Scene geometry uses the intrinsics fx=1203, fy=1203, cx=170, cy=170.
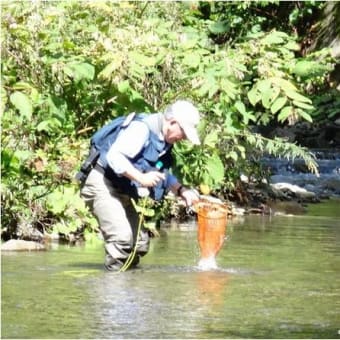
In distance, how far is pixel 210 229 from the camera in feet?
30.7

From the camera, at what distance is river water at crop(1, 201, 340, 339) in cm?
644

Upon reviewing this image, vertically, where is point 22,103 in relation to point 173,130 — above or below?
above

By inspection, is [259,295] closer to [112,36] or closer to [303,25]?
[112,36]

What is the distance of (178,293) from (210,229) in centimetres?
170

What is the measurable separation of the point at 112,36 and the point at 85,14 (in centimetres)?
32

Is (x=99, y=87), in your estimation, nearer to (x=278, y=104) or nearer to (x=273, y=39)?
(x=278, y=104)

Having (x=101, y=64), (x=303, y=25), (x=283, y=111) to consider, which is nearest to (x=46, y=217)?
(x=101, y=64)

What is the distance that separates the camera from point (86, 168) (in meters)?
8.88

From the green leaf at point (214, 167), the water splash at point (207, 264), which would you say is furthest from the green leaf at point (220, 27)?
the water splash at point (207, 264)

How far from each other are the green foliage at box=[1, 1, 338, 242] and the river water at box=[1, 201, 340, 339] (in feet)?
2.22

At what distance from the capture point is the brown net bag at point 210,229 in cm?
929

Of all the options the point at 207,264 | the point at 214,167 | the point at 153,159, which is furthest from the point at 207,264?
the point at 214,167

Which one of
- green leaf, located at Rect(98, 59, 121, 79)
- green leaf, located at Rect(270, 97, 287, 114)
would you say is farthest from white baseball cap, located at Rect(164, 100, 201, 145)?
green leaf, located at Rect(270, 97, 287, 114)

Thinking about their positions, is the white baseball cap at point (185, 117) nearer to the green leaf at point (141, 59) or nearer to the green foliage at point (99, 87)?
the green foliage at point (99, 87)
